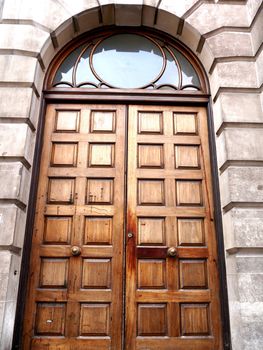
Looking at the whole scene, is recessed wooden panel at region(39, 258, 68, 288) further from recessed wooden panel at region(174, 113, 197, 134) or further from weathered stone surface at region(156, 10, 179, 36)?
weathered stone surface at region(156, 10, 179, 36)

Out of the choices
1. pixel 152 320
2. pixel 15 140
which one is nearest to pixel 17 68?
pixel 15 140

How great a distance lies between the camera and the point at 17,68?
449 centimetres

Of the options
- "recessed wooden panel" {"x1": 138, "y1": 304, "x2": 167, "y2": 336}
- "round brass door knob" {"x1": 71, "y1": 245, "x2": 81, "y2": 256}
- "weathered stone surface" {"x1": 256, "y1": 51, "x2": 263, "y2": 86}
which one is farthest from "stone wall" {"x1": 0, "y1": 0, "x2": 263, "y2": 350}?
"recessed wooden panel" {"x1": 138, "y1": 304, "x2": 167, "y2": 336}

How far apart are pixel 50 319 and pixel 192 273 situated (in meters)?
1.92

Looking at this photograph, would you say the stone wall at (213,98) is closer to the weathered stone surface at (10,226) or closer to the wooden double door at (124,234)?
the weathered stone surface at (10,226)

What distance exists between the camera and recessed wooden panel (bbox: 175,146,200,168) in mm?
4605

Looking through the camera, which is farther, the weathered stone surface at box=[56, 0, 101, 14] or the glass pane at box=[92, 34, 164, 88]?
the glass pane at box=[92, 34, 164, 88]

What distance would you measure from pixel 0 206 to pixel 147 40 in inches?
142

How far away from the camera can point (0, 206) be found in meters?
3.89

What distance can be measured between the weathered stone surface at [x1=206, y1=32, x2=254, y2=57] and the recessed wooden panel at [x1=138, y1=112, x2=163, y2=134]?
4.17ft

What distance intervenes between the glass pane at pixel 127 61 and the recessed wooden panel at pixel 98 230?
217 cm

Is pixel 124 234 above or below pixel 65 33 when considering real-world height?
below

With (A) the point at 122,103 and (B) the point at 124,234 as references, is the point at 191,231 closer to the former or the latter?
(B) the point at 124,234

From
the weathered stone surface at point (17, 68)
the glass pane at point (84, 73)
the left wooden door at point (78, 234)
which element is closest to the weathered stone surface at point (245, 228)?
the left wooden door at point (78, 234)
